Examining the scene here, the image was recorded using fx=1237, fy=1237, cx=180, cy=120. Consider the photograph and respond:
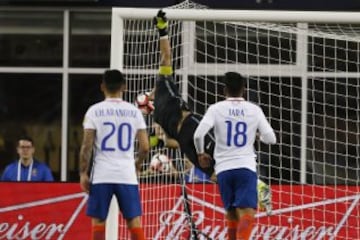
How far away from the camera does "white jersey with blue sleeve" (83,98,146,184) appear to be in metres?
10.4

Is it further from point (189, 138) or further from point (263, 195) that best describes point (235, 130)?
point (263, 195)

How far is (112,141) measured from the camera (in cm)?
1046

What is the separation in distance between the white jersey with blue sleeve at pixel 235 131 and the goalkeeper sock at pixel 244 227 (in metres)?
0.43

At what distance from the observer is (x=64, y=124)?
16656 millimetres

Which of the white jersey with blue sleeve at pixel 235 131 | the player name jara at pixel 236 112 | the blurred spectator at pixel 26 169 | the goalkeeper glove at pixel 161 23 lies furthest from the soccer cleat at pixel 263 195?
the blurred spectator at pixel 26 169

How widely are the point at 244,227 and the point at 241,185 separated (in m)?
0.37

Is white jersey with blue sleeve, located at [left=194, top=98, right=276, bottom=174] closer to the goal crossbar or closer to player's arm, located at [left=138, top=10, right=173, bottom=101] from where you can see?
player's arm, located at [left=138, top=10, right=173, bottom=101]

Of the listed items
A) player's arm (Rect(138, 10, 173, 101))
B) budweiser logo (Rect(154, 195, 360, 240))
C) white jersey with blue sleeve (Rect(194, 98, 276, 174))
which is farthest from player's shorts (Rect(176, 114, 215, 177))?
budweiser logo (Rect(154, 195, 360, 240))

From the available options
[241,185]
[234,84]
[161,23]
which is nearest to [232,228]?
[241,185]

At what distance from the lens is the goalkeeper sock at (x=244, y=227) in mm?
10914

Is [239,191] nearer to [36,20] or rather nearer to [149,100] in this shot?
[149,100]

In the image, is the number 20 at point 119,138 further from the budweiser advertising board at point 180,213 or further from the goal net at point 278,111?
the budweiser advertising board at point 180,213

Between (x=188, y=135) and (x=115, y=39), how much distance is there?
1227mm

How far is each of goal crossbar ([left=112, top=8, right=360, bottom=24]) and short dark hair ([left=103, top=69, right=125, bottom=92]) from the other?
185 centimetres
